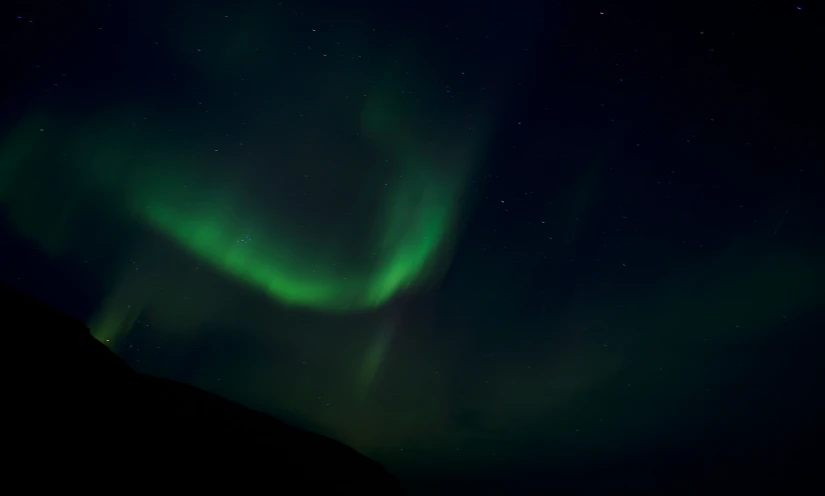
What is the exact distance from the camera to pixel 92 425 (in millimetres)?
4422

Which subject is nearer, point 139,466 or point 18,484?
point 18,484

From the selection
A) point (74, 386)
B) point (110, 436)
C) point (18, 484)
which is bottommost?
point (18, 484)

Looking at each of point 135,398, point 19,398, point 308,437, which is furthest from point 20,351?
point 308,437

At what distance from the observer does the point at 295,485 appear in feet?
25.1

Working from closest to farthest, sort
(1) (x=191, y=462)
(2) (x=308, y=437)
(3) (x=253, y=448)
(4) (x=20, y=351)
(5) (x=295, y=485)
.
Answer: (4) (x=20, y=351) → (1) (x=191, y=462) → (5) (x=295, y=485) → (3) (x=253, y=448) → (2) (x=308, y=437)

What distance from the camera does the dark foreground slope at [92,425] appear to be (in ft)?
12.5

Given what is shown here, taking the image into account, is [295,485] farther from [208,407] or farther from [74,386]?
[74,386]

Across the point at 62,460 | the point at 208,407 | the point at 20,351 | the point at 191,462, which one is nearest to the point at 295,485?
the point at 191,462

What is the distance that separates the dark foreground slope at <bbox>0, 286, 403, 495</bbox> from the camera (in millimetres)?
3801

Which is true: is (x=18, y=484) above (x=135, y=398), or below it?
below

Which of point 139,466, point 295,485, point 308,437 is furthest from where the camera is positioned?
point 308,437

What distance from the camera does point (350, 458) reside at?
13.8 meters

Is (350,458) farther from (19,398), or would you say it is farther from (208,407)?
(19,398)

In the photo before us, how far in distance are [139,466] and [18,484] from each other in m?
1.43
